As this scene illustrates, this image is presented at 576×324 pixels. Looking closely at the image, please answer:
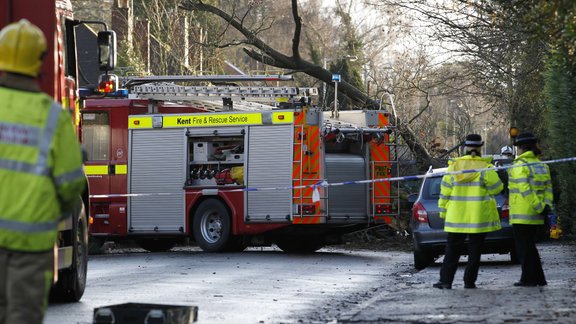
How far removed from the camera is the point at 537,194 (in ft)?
44.5

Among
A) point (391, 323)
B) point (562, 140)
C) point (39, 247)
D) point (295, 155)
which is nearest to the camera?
point (39, 247)

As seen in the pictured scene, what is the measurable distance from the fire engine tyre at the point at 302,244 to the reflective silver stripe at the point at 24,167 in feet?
56.4

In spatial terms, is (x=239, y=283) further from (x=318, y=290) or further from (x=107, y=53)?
(x=107, y=53)

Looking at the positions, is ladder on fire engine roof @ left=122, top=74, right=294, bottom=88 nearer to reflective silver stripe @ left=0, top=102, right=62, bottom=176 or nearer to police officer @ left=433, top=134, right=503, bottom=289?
police officer @ left=433, top=134, right=503, bottom=289

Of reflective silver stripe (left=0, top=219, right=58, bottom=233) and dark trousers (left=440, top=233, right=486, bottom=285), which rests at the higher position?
reflective silver stripe (left=0, top=219, right=58, bottom=233)

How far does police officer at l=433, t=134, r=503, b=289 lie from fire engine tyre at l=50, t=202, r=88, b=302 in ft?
13.0

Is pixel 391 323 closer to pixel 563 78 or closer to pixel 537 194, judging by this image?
pixel 537 194

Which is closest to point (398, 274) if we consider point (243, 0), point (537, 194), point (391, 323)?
point (537, 194)

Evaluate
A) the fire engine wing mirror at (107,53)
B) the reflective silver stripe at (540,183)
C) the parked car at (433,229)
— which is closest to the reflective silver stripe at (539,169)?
the reflective silver stripe at (540,183)

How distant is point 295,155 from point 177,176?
239cm

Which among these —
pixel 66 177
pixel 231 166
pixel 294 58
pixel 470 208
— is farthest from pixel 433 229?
pixel 294 58

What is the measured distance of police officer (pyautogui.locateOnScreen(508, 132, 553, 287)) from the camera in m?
13.6

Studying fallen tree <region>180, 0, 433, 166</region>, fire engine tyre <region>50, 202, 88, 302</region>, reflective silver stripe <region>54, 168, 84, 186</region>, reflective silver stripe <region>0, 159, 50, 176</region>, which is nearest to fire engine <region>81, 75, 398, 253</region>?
fallen tree <region>180, 0, 433, 166</region>

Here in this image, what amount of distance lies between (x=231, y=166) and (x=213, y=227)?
44.0 inches
